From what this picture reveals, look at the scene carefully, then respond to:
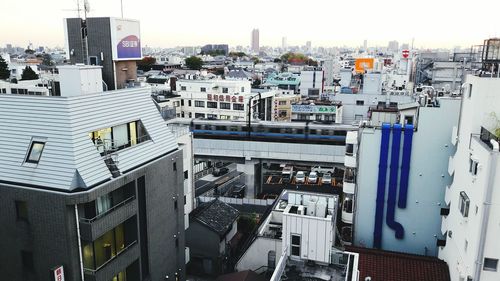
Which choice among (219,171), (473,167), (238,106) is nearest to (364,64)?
(238,106)

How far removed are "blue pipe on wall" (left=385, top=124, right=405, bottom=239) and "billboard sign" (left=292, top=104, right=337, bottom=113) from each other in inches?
1401

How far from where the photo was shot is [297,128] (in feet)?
130

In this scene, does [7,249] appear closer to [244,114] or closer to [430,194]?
[430,194]

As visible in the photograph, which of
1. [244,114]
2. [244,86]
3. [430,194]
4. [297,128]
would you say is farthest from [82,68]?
[244,86]

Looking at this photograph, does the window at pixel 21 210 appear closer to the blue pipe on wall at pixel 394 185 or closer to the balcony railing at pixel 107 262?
the balcony railing at pixel 107 262

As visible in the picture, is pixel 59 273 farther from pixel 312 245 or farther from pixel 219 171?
pixel 219 171

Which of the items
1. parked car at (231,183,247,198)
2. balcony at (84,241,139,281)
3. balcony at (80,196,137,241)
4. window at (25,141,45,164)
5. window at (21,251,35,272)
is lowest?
parked car at (231,183,247,198)

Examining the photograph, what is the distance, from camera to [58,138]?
1361 cm

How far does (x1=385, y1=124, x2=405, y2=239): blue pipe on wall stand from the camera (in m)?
18.8

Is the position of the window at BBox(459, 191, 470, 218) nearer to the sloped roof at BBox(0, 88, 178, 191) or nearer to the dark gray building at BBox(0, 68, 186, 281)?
the dark gray building at BBox(0, 68, 186, 281)

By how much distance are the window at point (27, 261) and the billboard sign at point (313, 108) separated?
148ft

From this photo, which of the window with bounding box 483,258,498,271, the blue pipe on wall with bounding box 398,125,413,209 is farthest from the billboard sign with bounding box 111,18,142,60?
the window with bounding box 483,258,498,271

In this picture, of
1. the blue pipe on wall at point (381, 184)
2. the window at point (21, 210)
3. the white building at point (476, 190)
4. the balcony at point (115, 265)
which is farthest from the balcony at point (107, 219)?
the white building at point (476, 190)

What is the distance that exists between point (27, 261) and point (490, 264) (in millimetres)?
15917
